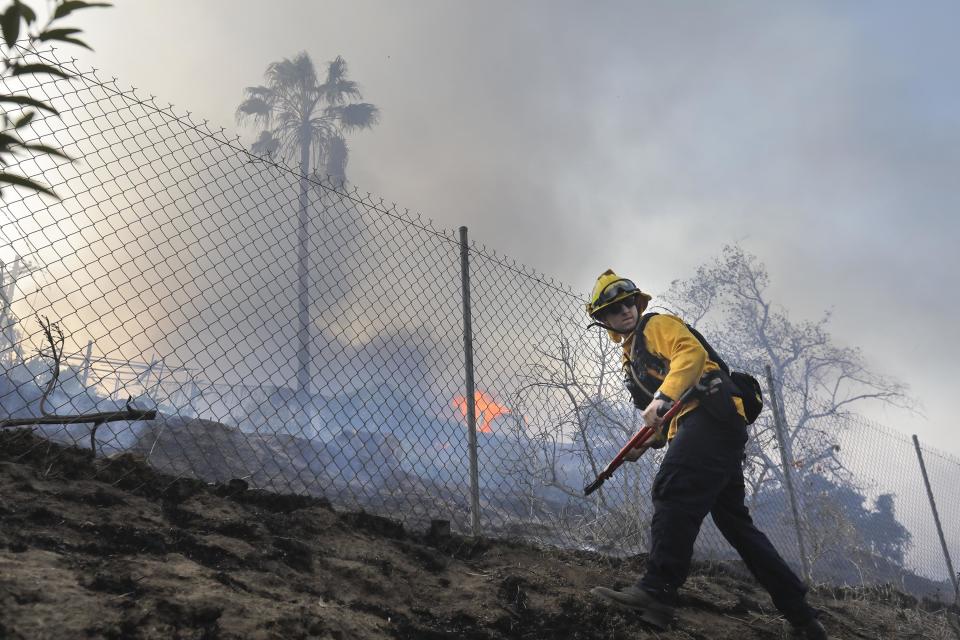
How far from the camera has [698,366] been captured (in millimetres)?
2795

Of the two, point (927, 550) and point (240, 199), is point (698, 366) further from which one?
point (927, 550)

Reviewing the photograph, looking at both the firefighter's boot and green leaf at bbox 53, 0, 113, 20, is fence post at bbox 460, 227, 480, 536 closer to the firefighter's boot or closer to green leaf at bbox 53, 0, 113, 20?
the firefighter's boot

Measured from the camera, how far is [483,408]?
14.0ft

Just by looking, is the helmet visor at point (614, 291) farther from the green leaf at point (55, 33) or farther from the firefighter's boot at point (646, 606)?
the green leaf at point (55, 33)

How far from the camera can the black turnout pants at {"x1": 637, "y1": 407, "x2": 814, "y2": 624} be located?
8.23 ft

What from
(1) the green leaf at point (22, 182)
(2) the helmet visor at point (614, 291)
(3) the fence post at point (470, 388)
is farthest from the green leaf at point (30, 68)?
(3) the fence post at point (470, 388)

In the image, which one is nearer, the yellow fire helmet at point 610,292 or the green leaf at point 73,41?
the green leaf at point 73,41

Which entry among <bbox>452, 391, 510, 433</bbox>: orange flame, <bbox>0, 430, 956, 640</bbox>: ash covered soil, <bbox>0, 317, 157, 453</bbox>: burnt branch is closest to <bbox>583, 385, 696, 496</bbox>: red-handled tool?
<bbox>0, 430, 956, 640</bbox>: ash covered soil

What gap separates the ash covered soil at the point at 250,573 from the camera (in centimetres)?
158

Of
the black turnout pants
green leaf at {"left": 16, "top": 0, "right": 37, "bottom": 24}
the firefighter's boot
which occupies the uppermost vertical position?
green leaf at {"left": 16, "top": 0, "right": 37, "bottom": 24}

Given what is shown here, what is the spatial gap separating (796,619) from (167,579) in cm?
281

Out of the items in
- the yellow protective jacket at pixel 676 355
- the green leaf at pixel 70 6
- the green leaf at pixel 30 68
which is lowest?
the green leaf at pixel 30 68

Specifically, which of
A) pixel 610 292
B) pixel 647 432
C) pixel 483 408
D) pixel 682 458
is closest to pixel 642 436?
pixel 647 432

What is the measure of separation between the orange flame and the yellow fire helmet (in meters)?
1.13
